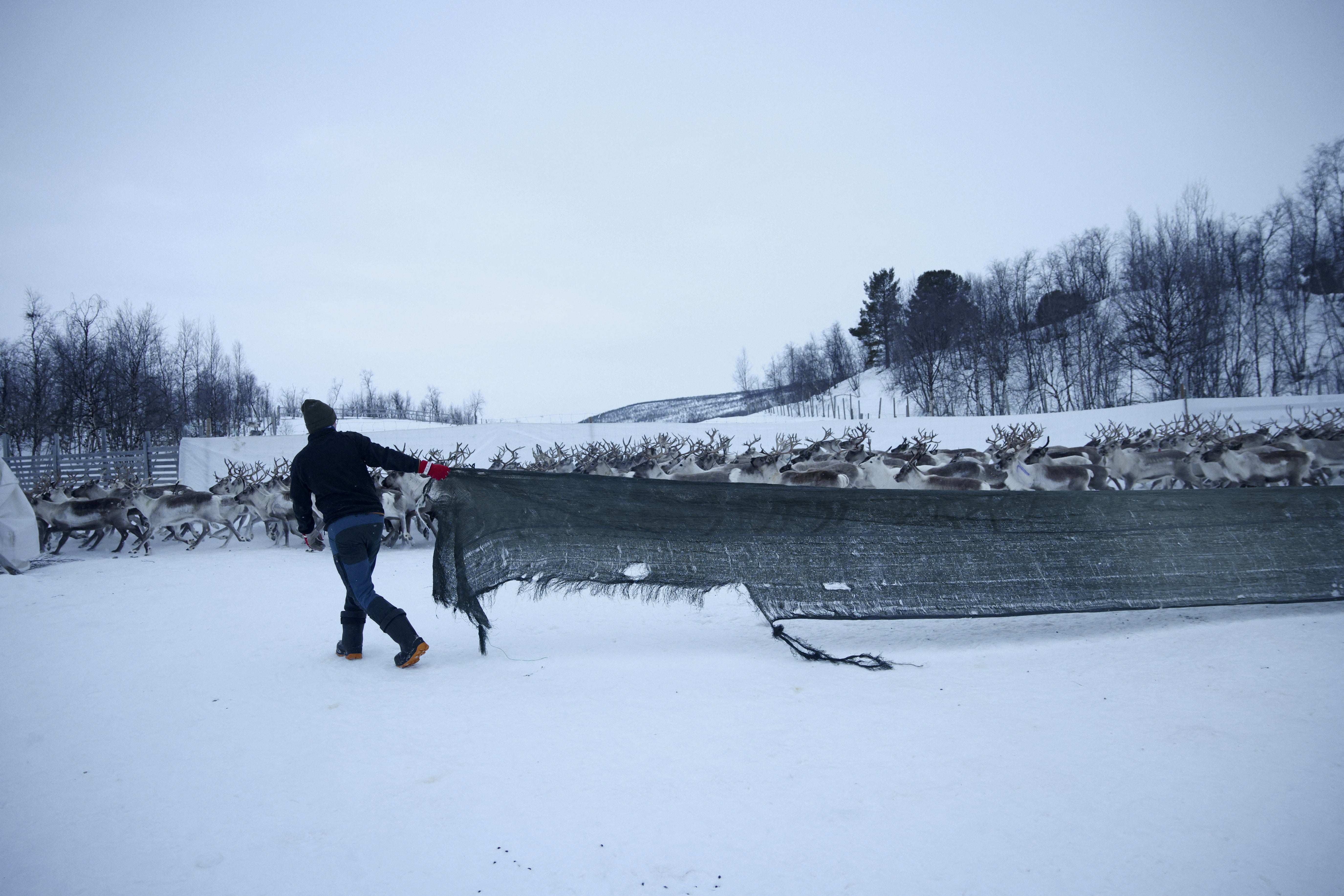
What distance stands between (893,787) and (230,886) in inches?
100

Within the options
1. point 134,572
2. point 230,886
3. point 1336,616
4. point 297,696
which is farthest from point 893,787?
point 134,572

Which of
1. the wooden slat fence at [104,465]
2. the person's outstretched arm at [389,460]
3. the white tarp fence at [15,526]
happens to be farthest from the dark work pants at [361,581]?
the wooden slat fence at [104,465]

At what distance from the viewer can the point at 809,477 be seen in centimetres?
1123

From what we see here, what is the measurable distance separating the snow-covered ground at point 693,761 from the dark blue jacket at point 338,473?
3.60 feet

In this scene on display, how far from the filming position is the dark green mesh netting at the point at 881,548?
480cm

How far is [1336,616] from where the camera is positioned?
187 inches

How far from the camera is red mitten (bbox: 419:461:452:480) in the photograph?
4.57 m

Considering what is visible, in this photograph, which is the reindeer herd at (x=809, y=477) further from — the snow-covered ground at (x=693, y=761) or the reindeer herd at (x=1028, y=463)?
the snow-covered ground at (x=693, y=761)

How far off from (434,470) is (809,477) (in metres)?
7.78

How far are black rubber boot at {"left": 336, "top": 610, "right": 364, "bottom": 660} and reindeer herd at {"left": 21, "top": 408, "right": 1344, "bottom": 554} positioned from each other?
503 cm

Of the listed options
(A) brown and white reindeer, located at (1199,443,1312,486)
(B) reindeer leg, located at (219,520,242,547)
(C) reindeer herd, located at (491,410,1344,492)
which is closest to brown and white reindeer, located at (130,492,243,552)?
(B) reindeer leg, located at (219,520,242,547)

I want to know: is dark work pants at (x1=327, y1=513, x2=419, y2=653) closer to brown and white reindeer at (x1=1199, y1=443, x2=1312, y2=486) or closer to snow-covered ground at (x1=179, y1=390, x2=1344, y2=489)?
brown and white reindeer at (x1=1199, y1=443, x2=1312, y2=486)

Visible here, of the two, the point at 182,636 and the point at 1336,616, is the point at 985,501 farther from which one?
the point at 182,636

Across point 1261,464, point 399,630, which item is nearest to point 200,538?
point 399,630
